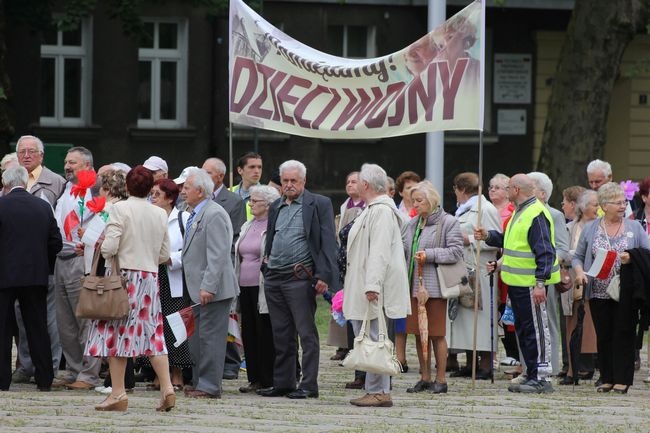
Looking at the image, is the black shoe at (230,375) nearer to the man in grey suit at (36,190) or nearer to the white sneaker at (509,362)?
the man in grey suit at (36,190)

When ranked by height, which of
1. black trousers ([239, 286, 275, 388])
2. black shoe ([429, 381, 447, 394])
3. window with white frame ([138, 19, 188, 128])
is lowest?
black shoe ([429, 381, 447, 394])

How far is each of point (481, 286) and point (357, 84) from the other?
7.37ft

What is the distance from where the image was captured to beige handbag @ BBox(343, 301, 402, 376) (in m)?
12.1

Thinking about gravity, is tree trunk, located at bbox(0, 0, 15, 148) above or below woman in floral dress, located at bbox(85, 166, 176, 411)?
above

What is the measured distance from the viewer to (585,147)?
1012 inches

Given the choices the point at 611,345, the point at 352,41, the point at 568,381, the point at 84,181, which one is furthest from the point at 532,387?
the point at 352,41

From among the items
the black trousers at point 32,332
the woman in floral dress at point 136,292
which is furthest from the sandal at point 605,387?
the black trousers at point 32,332

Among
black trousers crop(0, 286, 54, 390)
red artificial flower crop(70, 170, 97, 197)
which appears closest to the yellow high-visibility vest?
red artificial flower crop(70, 170, 97, 197)

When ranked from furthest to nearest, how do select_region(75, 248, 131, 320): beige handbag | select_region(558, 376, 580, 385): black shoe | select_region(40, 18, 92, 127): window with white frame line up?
select_region(40, 18, 92, 127): window with white frame < select_region(558, 376, 580, 385): black shoe < select_region(75, 248, 131, 320): beige handbag

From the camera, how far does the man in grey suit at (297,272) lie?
12859 mm

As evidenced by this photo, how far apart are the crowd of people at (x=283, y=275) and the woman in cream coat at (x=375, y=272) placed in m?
0.01

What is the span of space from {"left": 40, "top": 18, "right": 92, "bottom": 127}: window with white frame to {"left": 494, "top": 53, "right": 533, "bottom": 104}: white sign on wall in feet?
27.5

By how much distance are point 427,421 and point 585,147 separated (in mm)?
14914

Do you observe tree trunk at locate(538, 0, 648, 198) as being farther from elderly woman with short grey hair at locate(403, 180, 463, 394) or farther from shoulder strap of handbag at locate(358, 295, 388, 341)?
shoulder strap of handbag at locate(358, 295, 388, 341)
